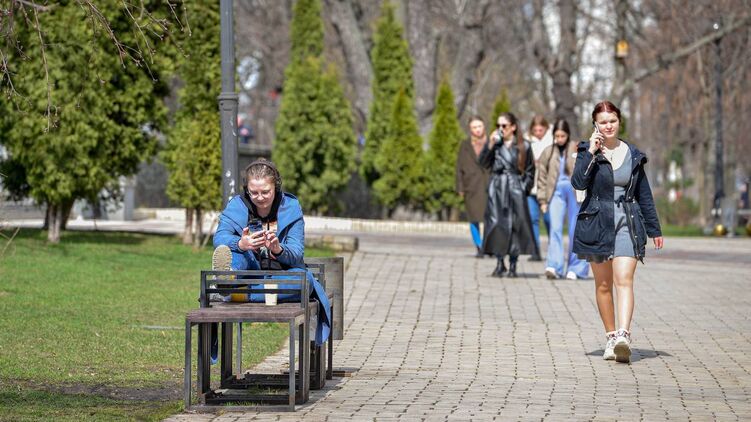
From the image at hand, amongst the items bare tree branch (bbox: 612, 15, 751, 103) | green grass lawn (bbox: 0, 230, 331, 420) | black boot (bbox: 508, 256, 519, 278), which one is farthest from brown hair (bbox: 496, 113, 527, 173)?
bare tree branch (bbox: 612, 15, 751, 103)

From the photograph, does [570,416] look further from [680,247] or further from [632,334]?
[680,247]

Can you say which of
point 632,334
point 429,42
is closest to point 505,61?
point 429,42

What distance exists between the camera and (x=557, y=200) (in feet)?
55.5

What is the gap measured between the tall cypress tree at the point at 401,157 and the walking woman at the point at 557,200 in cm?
1532

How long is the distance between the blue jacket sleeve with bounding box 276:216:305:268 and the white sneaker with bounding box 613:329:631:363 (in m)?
2.64

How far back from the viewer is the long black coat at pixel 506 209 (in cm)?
1678

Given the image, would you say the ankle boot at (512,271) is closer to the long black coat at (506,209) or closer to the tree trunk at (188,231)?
the long black coat at (506,209)

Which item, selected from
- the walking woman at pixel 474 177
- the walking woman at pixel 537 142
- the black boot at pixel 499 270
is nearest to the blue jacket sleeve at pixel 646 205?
the black boot at pixel 499 270

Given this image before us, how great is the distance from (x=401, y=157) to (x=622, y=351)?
73.7 feet

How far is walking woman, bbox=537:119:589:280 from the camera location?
54.9ft

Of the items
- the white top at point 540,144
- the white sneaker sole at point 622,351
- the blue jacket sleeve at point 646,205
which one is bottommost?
the white sneaker sole at point 622,351

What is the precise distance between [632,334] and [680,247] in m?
12.6

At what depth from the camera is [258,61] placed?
56094mm

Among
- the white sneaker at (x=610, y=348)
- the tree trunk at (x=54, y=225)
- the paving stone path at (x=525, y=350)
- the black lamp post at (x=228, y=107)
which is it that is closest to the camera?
the paving stone path at (x=525, y=350)
